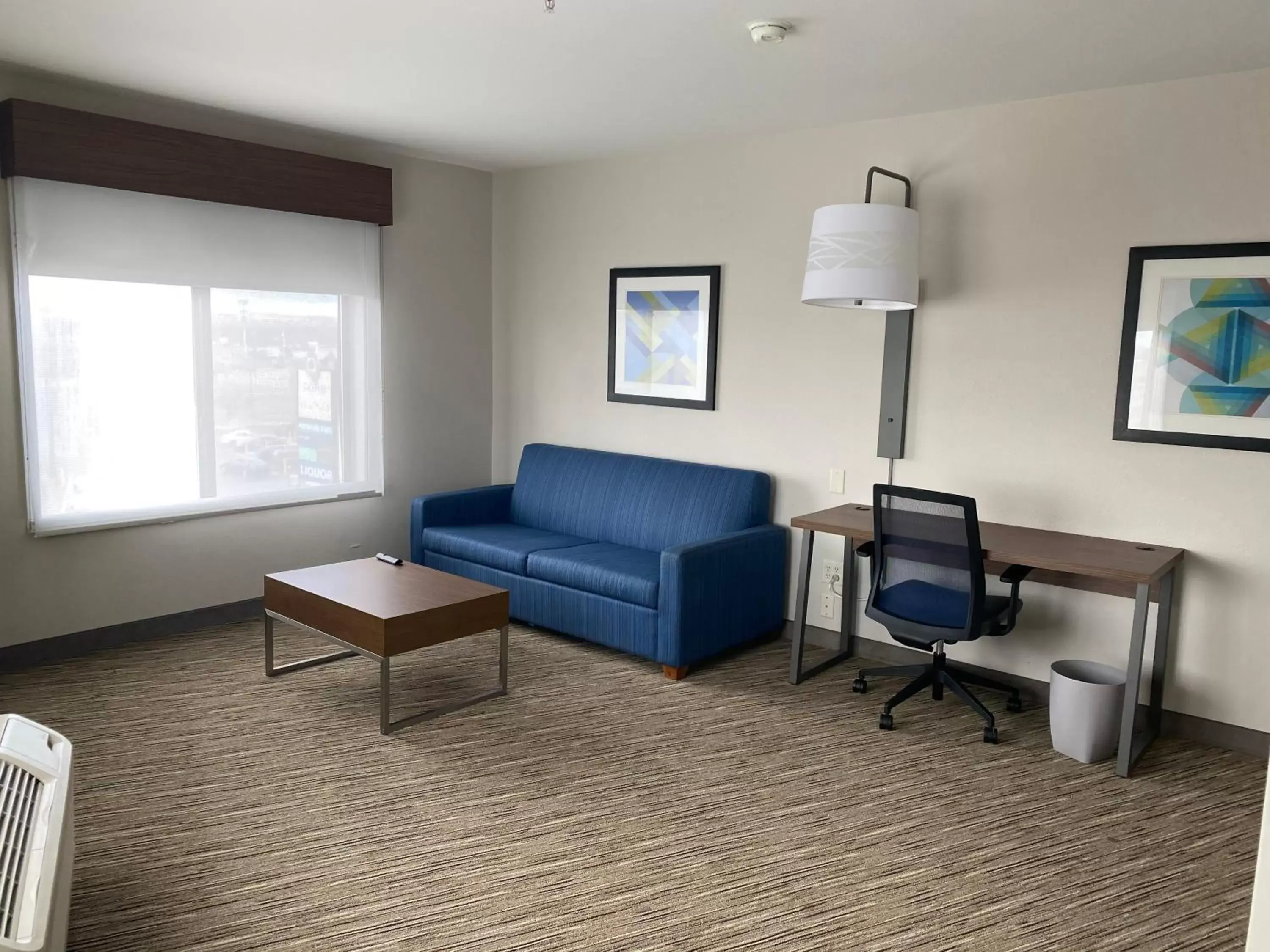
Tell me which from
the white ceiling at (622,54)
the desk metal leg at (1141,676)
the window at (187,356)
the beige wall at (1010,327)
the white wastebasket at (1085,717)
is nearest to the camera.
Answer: the white ceiling at (622,54)

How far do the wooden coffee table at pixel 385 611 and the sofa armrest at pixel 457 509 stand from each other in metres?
0.82

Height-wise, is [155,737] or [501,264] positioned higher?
[501,264]

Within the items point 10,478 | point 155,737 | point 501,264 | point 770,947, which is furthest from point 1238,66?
point 10,478

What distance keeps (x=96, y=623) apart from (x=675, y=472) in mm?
2709

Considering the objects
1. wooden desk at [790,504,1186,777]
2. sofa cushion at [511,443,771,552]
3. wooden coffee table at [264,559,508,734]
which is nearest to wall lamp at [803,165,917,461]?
wooden desk at [790,504,1186,777]

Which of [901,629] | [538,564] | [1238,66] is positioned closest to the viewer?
[1238,66]

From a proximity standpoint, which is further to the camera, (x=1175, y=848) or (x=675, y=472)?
(x=675, y=472)

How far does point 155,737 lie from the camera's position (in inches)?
127

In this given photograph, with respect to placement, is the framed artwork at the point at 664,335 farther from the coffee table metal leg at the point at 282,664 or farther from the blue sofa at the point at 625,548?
the coffee table metal leg at the point at 282,664

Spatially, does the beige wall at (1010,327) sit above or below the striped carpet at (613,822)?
above

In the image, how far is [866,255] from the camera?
137 inches

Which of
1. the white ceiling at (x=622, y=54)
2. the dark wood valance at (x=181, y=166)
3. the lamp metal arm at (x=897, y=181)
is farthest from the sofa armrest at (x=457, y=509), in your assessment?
the lamp metal arm at (x=897, y=181)

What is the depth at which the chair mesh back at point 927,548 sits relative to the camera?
3248 millimetres

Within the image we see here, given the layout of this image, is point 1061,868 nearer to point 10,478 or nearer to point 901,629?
point 901,629
